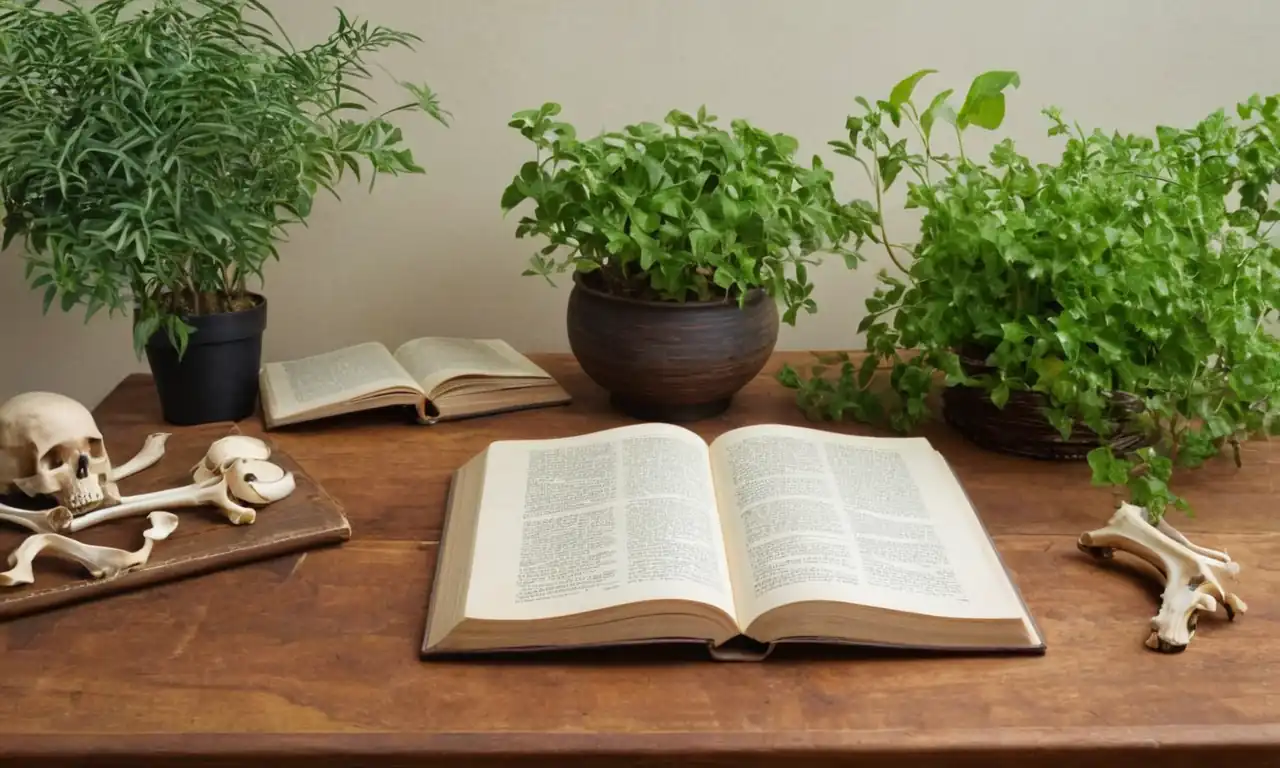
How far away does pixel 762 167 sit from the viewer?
3.39 ft

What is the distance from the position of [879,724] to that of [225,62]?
0.78 meters

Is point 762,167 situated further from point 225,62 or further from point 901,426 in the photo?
point 225,62

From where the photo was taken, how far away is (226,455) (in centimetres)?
89

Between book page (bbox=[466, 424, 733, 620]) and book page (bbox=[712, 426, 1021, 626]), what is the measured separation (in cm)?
3

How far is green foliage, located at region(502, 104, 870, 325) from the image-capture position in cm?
100

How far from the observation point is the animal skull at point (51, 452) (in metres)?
0.82

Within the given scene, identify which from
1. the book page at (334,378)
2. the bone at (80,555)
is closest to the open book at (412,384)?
the book page at (334,378)

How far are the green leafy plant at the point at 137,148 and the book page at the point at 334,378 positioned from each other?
0.16m

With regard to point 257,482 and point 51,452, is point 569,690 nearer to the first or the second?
point 257,482

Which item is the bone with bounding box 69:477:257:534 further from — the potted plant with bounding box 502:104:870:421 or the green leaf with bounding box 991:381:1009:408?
the green leaf with bounding box 991:381:1009:408

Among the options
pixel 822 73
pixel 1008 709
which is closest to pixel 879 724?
pixel 1008 709

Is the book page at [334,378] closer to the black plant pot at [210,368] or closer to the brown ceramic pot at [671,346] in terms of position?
the black plant pot at [210,368]

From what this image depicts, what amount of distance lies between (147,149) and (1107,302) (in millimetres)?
839

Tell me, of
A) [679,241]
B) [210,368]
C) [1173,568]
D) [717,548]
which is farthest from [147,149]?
[1173,568]
